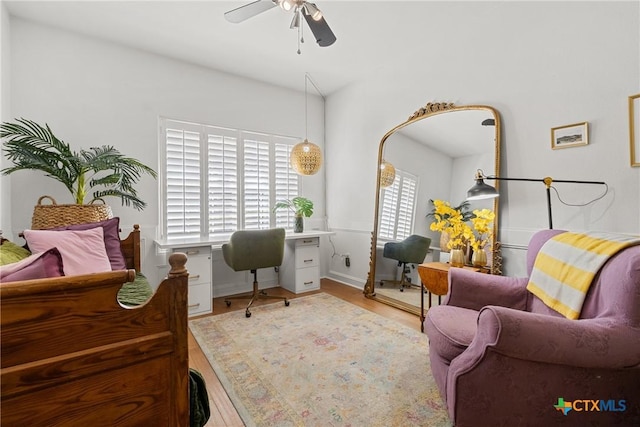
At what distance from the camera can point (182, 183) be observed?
3.44m

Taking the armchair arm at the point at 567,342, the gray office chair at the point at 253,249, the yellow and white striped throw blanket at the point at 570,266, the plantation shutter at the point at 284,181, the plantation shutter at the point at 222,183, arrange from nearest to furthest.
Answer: the armchair arm at the point at 567,342 < the yellow and white striped throw blanket at the point at 570,266 < the gray office chair at the point at 253,249 < the plantation shutter at the point at 222,183 < the plantation shutter at the point at 284,181

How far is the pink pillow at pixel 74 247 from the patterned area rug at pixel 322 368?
39.9 inches

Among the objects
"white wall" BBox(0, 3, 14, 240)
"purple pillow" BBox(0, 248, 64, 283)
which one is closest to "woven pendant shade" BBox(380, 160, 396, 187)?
"purple pillow" BBox(0, 248, 64, 283)

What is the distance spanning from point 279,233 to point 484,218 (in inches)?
78.5

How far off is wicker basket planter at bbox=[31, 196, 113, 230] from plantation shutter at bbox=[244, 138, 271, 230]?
1718 millimetres

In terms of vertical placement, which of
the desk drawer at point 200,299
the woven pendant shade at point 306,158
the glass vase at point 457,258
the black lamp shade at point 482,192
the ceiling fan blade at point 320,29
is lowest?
the desk drawer at point 200,299

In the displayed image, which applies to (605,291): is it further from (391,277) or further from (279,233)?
(279,233)

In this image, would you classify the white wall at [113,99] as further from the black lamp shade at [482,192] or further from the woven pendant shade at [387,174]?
the black lamp shade at [482,192]

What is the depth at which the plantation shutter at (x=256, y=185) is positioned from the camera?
390cm

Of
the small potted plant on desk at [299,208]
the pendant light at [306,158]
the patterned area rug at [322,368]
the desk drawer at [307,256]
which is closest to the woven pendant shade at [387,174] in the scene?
the pendant light at [306,158]

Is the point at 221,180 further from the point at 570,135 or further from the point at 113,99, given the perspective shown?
the point at 570,135

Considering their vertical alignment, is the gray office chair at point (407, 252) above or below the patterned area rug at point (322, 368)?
above

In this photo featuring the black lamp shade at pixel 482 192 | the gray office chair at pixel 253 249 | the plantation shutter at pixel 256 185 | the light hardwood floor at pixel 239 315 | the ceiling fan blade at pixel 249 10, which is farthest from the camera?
the plantation shutter at pixel 256 185

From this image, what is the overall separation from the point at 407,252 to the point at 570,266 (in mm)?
1777
